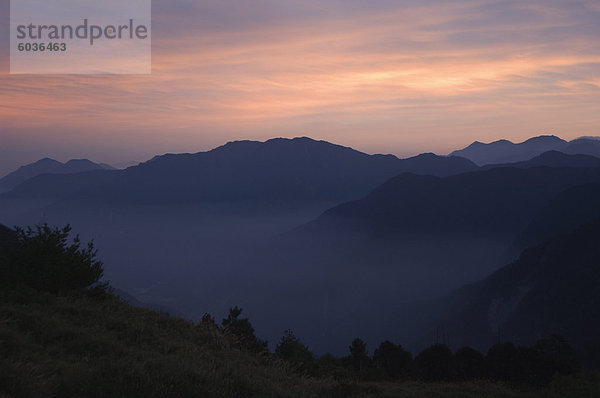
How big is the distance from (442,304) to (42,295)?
194244 mm

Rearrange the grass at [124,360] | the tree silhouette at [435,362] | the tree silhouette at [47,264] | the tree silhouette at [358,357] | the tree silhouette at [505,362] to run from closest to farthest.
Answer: the grass at [124,360]
the tree silhouette at [47,264]
the tree silhouette at [505,362]
the tree silhouette at [435,362]
the tree silhouette at [358,357]

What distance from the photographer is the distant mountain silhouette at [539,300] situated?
372 ft

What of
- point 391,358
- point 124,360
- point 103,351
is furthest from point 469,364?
point 124,360

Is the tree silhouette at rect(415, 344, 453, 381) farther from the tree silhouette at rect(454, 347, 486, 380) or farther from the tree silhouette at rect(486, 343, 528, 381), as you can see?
the tree silhouette at rect(486, 343, 528, 381)

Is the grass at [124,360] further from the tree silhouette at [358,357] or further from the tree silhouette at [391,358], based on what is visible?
the tree silhouette at [358,357]

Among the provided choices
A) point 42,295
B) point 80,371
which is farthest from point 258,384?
point 42,295

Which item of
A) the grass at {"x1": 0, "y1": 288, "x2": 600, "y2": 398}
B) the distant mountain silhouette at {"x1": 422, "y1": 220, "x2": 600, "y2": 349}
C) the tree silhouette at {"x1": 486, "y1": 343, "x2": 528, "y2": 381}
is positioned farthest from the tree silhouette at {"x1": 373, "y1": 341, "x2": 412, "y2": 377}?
the distant mountain silhouette at {"x1": 422, "y1": 220, "x2": 600, "y2": 349}

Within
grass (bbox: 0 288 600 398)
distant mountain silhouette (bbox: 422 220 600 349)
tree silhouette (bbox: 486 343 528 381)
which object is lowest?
distant mountain silhouette (bbox: 422 220 600 349)

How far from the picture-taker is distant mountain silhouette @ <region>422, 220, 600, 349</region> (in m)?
113

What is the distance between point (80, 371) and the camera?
7.44 m

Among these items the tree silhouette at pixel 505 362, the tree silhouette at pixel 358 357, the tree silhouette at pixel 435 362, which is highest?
the tree silhouette at pixel 505 362

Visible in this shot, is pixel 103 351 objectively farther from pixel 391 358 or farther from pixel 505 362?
pixel 391 358

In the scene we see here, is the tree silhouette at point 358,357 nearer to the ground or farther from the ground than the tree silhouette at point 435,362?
nearer to the ground

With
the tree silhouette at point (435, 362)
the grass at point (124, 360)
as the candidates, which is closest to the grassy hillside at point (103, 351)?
the grass at point (124, 360)
